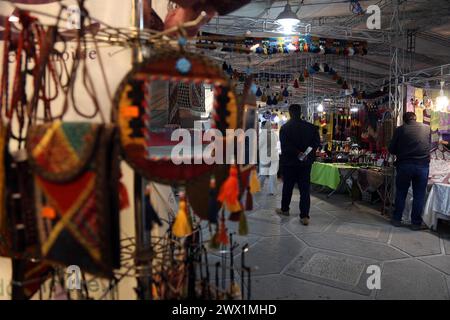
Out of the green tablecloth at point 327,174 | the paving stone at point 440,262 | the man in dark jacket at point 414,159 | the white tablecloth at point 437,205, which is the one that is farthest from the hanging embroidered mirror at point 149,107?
the green tablecloth at point 327,174

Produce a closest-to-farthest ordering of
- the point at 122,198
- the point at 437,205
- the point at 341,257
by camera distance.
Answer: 1. the point at 122,198
2. the point at 341,257
3. the point at 437,205

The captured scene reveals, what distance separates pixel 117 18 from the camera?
76.2 inches

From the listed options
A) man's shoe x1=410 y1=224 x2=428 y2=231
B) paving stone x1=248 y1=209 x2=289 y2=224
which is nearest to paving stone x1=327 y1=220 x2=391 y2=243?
man's shoe x1=410 y1=224 x2=428 y2=231

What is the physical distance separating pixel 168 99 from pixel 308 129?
234 cm

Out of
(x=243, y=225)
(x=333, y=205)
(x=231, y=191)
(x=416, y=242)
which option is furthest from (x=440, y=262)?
(x=231, y=191)

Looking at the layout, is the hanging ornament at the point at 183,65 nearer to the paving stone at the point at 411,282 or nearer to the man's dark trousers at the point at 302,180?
the paving stone at the point at 411,282

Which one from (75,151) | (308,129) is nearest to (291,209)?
(308,129)

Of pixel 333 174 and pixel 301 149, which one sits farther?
pixel 333 174

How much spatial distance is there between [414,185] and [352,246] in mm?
1409

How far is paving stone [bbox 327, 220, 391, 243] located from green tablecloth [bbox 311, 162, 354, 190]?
5.18ft

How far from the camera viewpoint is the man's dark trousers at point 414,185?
4.28 meters

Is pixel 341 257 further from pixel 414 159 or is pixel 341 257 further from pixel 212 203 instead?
pixel 212 203

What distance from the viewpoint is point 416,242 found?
3.83 meters
